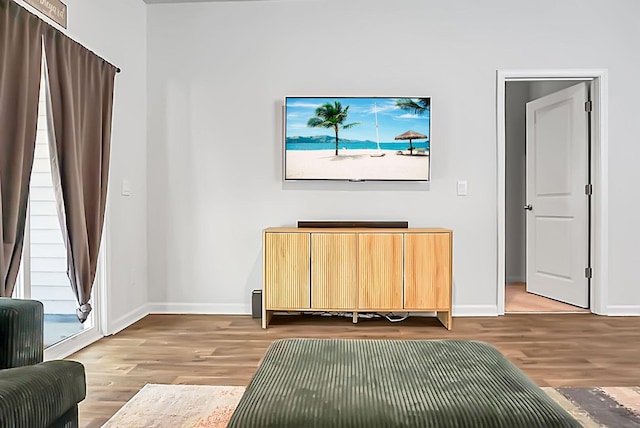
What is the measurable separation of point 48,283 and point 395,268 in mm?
2425

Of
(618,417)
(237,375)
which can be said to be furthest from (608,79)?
(237,375)

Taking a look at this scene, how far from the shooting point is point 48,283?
3.09 m

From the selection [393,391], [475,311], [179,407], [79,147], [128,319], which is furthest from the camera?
[475,311]

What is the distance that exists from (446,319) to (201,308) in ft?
6.95

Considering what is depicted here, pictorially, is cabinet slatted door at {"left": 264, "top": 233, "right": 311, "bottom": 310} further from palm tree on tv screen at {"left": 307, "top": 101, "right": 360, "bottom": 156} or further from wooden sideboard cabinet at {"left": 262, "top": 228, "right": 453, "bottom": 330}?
palm tree on tv screen at {"left": 307, "top": 101, "right": 360, "bottom": 156}

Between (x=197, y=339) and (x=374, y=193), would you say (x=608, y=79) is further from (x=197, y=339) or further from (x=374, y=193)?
(x=197, y=339)

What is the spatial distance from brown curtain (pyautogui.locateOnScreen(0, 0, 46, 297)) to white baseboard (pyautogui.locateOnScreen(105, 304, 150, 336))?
4.46ft

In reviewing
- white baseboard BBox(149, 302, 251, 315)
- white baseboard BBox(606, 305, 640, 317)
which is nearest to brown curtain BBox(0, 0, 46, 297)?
white baseboard BBox(149, 302, 251, 315)

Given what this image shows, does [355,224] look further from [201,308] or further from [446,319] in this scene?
[201,308]

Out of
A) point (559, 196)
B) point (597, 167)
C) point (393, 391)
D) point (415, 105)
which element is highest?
point (415, 105)

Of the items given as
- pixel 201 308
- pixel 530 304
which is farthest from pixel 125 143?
pixel 530 304

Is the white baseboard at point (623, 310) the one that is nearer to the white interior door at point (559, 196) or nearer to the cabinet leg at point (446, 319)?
the white interior door at point (559, 196)

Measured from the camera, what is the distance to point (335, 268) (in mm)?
3963

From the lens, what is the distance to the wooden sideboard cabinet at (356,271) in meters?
3.95
